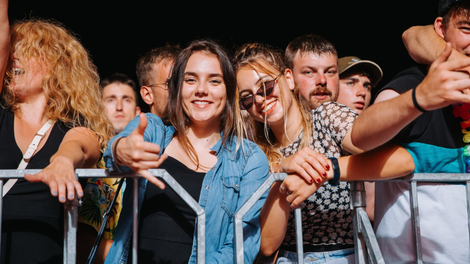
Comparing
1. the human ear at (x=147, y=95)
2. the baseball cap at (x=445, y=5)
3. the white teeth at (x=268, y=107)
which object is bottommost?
the white teeth at (x=268, y=107)

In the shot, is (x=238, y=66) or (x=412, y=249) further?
(x=238, y=66)

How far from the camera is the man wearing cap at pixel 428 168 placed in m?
1.73

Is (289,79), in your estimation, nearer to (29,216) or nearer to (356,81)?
(356,81)

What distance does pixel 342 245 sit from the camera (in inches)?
86.2

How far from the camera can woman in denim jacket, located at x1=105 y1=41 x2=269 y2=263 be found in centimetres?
190

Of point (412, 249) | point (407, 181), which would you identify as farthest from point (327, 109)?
point (412, 249)

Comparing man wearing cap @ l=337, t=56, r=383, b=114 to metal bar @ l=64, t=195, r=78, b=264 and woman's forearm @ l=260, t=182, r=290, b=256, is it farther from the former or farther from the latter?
metal bar @ l=64, t=195, r=78, b=264

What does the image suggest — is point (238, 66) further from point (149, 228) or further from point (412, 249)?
point (412, 249)

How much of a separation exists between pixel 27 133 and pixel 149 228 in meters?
0.70

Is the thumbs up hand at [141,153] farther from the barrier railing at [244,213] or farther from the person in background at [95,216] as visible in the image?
the person in background at [95,216]

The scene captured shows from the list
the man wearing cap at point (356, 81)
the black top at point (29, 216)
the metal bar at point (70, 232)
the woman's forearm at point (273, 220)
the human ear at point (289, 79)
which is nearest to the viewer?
the metal bar at point (70, 232)

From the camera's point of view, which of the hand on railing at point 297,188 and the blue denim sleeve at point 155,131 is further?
the blue denim sleeve at point 155,131

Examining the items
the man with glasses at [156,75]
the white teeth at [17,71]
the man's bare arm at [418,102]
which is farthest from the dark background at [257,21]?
the man's bare arm at [418,102]

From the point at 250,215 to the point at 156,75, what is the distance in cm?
179
